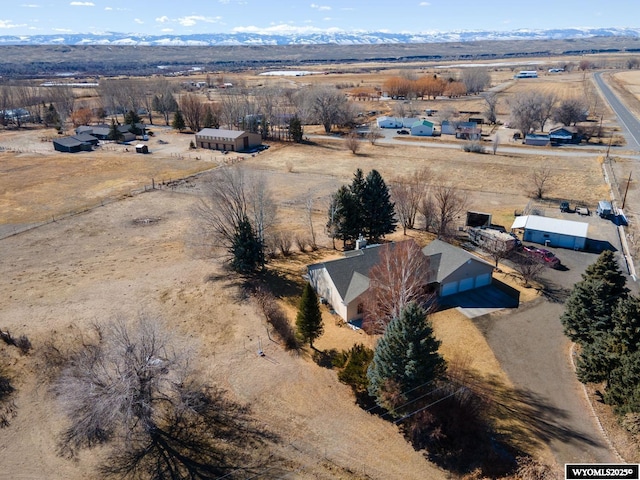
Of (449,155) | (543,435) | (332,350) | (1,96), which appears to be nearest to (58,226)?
(332,350)

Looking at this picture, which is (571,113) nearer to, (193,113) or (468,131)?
(468,131)

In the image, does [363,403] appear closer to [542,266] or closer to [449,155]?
[542,266]

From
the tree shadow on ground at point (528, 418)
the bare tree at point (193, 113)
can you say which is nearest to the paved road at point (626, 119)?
the tree shadow on ground at point (528, 418)

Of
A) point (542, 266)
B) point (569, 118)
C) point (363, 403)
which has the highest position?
point (569, 118)

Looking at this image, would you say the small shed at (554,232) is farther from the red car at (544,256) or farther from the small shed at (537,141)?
the small shed at (537,141)

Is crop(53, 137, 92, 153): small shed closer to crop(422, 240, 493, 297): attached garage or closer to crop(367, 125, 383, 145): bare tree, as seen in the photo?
crop(367, 125, 383, 145): bare tree

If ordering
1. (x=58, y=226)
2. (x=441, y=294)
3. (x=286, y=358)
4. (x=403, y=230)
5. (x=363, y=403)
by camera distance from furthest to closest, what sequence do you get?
(x=58, y=226) → (x=403, y=230) → (x=441, y=294) → (x=286, y=358) → (x=363, y=403)

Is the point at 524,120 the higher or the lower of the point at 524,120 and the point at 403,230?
the higher
